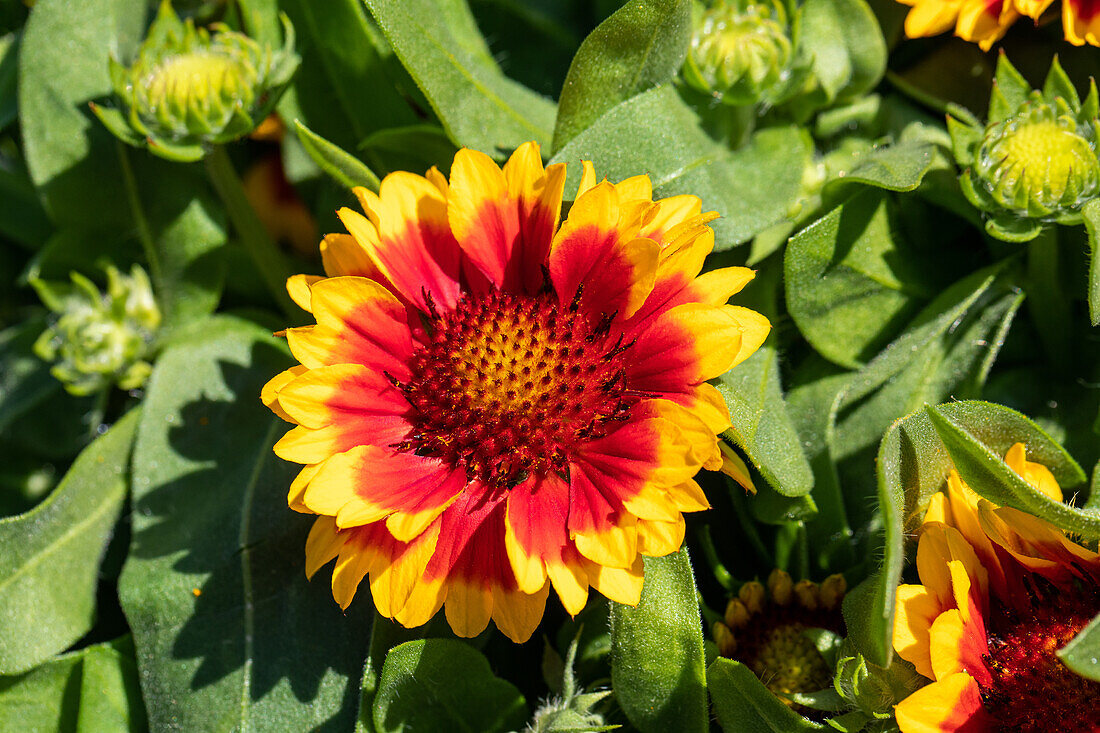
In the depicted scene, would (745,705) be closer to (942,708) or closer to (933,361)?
(942,708)

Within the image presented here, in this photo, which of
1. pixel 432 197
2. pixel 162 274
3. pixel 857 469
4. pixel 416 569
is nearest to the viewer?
pixel 416 569

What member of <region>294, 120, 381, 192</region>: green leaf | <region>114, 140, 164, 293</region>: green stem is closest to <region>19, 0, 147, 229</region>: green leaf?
<region>114, 140, 164, 293</region>: green stem

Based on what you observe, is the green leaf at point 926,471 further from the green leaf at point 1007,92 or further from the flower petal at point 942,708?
the green leaf at point 1007,92

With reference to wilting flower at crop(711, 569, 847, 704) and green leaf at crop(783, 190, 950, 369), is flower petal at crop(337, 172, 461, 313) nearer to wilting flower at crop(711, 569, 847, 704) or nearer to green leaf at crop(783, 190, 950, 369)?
green leaf at crop(783, 190, 950, 369)

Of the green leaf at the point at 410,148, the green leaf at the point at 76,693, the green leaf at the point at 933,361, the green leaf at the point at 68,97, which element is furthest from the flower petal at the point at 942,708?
the green leaf at the point at 68,97

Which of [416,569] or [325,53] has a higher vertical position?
[325,53]

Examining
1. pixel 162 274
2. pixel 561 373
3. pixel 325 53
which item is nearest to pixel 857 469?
pixel 561 373

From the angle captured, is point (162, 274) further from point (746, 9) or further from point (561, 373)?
point (746, 9)
